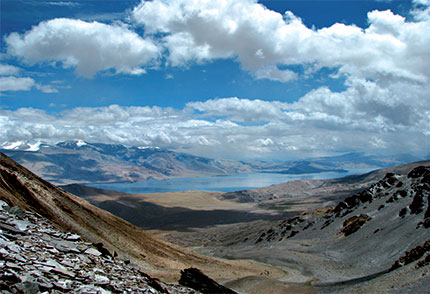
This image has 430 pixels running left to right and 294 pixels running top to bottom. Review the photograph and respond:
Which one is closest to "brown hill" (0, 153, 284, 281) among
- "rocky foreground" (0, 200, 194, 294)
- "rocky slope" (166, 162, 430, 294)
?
"rocky foreground" (0, 200, 194, 294)

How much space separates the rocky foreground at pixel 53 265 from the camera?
934 cm

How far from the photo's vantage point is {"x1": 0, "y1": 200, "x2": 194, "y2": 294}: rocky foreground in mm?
9336

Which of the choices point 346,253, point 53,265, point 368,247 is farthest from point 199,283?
point 346,253

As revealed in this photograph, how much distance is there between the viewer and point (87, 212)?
2741cm

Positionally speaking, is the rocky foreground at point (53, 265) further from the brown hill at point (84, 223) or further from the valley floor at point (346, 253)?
the valley floor at point (346, 253)

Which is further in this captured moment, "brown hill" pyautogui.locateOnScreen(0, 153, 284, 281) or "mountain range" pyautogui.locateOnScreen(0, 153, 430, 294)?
"brown hill" pyautogui.locateOnScreen(0, 153, 284, 281)

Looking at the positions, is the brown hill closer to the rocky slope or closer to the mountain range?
the mountain range

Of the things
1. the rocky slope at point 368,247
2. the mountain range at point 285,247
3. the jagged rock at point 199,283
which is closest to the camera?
the jagged rock at point 199,283

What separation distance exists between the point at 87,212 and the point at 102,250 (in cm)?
1379

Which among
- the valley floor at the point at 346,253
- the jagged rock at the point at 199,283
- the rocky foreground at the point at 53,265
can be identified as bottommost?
the valley floor at the point at 346,253

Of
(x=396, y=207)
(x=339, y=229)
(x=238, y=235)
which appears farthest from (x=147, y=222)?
(x=396, y=207)

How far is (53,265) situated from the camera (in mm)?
10578

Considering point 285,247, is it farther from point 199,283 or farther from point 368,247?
point 199,283

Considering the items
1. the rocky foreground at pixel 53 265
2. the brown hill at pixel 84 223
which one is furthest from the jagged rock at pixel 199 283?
the brown hill at pixel 84 223
